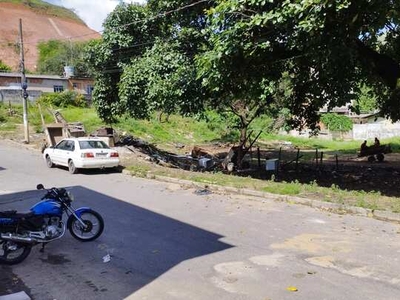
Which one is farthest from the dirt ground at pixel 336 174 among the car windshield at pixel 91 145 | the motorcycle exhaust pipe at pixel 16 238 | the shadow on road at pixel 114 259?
the motorcycle exhaust pipe at pixel 16 238

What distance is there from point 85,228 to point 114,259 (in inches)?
52.5

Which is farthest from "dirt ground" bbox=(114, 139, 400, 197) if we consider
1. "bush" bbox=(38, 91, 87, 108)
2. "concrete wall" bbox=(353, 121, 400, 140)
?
"concrete wall" bbox=(353, 121, 400, 140)

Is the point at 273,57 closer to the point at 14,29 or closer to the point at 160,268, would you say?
the point at 160,268

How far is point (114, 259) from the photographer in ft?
23.4

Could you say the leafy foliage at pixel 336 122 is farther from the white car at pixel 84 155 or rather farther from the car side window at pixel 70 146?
the car side window at pixel 70 146

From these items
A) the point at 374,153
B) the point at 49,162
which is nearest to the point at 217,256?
the point at 49,162

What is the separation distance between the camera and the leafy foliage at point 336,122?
4853cm

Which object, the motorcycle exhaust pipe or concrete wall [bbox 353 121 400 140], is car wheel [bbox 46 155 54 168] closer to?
the motorcycle exhaust pipe

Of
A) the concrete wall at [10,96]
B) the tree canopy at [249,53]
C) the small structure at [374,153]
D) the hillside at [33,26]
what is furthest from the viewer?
the hillside at [33,26]

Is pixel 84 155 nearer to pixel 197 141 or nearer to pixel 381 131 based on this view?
pixel 197 141

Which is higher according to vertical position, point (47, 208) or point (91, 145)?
point (91, 145)

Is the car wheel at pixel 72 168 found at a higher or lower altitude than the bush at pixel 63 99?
lower

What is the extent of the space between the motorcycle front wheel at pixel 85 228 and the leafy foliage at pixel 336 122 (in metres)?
43.1

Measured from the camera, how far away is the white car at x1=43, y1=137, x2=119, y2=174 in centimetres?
1756
